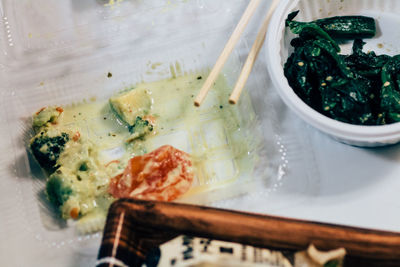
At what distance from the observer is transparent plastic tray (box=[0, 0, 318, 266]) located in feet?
5.59

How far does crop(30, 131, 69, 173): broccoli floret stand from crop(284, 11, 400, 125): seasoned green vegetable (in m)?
0.99

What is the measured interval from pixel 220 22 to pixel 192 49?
19 cm

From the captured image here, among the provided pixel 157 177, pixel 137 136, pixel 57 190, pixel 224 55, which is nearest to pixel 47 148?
pixel 57 190

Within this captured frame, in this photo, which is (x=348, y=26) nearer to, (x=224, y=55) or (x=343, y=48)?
(x=343, y=48)

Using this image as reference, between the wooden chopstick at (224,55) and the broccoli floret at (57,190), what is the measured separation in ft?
→ 2.01

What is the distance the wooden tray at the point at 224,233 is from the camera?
4.29 ft

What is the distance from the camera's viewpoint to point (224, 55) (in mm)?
1705

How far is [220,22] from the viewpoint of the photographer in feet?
6.44


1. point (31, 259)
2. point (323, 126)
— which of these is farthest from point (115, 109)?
point (323, 126)

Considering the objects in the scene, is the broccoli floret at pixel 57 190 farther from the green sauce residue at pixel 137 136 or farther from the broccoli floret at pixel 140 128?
the broccoli floret at pixel 140 128

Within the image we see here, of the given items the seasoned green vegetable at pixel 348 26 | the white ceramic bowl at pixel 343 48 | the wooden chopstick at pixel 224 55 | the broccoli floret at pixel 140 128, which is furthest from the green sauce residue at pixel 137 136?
the seasoned green vegetable at pixel 348 26

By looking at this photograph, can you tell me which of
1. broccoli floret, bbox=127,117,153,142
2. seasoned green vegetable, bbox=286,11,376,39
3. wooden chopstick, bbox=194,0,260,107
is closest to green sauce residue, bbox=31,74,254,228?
broccoli floret, bbox=127,117,153,142

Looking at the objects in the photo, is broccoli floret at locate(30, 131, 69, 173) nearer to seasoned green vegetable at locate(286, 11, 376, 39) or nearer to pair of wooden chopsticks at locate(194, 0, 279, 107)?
pair of wooden chopsticks at locate(194, 0, 279, 107)

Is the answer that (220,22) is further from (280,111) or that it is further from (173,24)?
(280,111)
